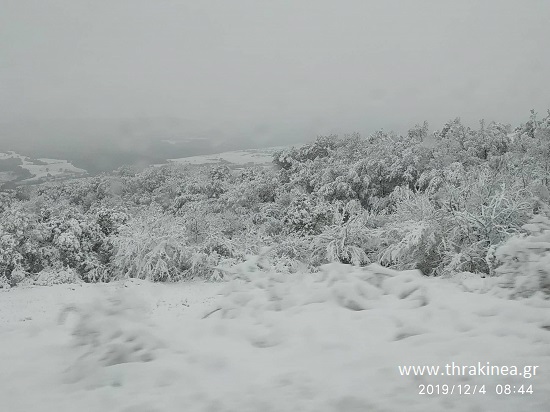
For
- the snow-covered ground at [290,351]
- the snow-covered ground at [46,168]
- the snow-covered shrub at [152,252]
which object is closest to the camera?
the snow-covered ground at [290,351]

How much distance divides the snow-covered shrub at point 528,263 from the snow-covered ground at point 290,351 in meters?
0.23

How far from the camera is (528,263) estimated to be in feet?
11.6

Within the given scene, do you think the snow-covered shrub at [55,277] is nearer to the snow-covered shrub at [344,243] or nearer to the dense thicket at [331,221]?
the dense thicket at [331,221]

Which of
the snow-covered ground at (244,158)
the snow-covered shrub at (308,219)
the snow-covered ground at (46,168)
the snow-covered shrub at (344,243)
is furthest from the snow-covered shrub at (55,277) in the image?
the snow-covered ground at (46,168)

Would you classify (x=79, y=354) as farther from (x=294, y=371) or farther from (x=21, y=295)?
(x=21, y=295)

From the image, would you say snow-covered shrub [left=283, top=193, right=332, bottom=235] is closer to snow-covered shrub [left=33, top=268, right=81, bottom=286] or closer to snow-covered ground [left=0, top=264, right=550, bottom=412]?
snow-covered shrub [left=33, top=268, right=81, bottom=286]

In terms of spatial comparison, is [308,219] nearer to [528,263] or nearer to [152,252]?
[152,252]

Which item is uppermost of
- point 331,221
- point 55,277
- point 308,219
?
point 308,219

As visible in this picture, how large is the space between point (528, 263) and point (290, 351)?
90.0 inches

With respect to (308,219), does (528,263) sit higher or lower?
higher

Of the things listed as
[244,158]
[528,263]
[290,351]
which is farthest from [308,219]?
[244,158]

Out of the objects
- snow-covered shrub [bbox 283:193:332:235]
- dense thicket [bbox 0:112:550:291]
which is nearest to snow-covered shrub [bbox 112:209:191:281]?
dense thicket [bbox 0:112:550:291]

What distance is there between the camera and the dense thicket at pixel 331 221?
12148 mm

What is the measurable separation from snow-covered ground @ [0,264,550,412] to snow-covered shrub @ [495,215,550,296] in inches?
8.9
